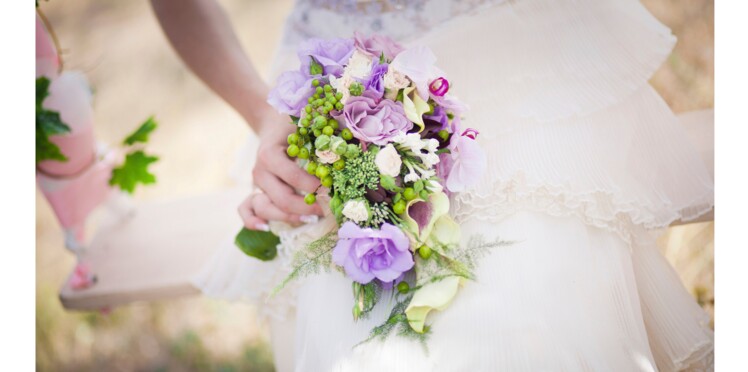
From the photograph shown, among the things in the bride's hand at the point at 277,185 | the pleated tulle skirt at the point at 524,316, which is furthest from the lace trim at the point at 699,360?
the bride's hand at the point at 277,185

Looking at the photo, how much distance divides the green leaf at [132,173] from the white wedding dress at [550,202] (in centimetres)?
51

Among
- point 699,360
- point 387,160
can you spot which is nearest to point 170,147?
point 387,160

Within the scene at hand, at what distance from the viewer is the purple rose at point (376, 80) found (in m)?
0.87

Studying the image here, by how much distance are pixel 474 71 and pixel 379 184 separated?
11.8 inches

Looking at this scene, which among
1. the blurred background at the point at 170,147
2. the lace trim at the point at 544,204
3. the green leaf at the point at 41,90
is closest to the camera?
the lace trim at the point at 544,204

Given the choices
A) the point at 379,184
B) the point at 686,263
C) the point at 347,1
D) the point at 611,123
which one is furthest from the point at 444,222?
the point at 686,263

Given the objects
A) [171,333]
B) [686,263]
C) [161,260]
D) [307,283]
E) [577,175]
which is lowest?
[171,333]

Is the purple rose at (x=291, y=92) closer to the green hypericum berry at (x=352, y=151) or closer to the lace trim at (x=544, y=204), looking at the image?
the green hypericum berry at (x=352, y=151)

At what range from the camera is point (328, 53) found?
912 millimetres

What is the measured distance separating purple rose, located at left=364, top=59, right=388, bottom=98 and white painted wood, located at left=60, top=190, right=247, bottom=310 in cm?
68

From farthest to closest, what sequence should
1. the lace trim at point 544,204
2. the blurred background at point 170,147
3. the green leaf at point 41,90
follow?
the blurred background at point 170,147 → the green leaf at point 41,90 → the lace trim at point 544,204

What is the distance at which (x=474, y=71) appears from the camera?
1.07 m

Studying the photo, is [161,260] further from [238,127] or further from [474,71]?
[238,127]

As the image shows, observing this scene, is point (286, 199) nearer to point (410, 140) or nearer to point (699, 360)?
point (410, 140)
